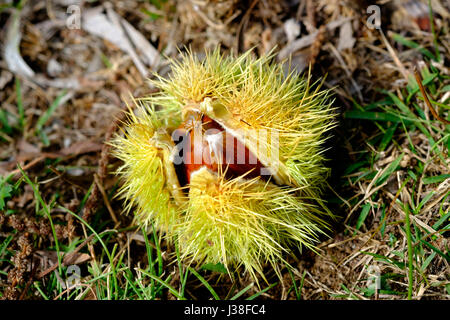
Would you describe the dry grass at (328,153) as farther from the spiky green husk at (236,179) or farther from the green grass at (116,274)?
the spiky green husk at (236,179)

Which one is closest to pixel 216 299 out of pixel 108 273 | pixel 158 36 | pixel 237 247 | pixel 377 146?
pixel 237 247

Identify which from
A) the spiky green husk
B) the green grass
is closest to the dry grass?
the green grass

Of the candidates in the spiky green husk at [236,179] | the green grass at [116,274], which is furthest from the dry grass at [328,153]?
the spiky green husk at [236,179]

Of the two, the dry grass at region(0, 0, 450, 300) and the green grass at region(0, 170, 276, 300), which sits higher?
the dry grass at region(0, 0, 450, 300)

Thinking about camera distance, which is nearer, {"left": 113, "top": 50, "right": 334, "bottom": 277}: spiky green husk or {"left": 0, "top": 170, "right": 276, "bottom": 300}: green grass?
{"left": 113, "top": 50, "right": 334, "bottom": 277}: spiky green husk

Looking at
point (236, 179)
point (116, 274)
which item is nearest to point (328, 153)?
point (236, 179)

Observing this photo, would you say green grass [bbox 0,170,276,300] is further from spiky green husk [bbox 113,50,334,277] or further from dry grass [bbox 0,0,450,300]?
spiky green husk [bbox 113,50,334,277]

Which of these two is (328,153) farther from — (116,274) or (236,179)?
(116,274)

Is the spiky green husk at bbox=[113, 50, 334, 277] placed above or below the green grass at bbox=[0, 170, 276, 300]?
above

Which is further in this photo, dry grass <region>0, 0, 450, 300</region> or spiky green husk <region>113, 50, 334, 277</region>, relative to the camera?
dry grass <region>0, 0, 450, 300</region>
